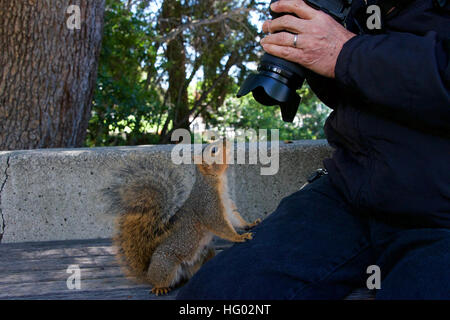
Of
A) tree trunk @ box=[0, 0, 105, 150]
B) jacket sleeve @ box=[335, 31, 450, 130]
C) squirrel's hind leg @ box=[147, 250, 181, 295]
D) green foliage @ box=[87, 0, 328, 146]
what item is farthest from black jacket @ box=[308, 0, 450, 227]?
green foliage @ box=[87, 0, 328, 146]

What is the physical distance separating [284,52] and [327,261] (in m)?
0.60

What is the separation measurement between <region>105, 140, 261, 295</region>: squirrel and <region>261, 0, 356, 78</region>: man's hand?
0.65 m

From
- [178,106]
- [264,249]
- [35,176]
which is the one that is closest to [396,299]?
[264,249]

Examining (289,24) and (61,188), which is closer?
(289,24)

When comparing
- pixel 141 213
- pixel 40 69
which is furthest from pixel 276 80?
pixel 40 69

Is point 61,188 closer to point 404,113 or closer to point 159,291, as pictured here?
point 159,291

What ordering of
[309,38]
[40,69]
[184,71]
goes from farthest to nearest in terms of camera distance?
1. [184,71]
2. [40,69]
3. [309,38]

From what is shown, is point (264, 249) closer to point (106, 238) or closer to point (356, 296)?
point (356, 296)

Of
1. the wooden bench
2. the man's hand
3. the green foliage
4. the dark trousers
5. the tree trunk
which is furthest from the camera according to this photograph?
the green foliage

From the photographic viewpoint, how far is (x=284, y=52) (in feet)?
3.92

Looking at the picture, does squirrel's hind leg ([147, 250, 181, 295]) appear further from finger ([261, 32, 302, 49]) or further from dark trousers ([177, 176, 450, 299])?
finger ([261, 32, 302, 49])

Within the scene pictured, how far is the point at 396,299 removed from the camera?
93 centimetres

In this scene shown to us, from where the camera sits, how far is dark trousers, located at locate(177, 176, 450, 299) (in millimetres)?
955

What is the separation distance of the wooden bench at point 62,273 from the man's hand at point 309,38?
67 cm
